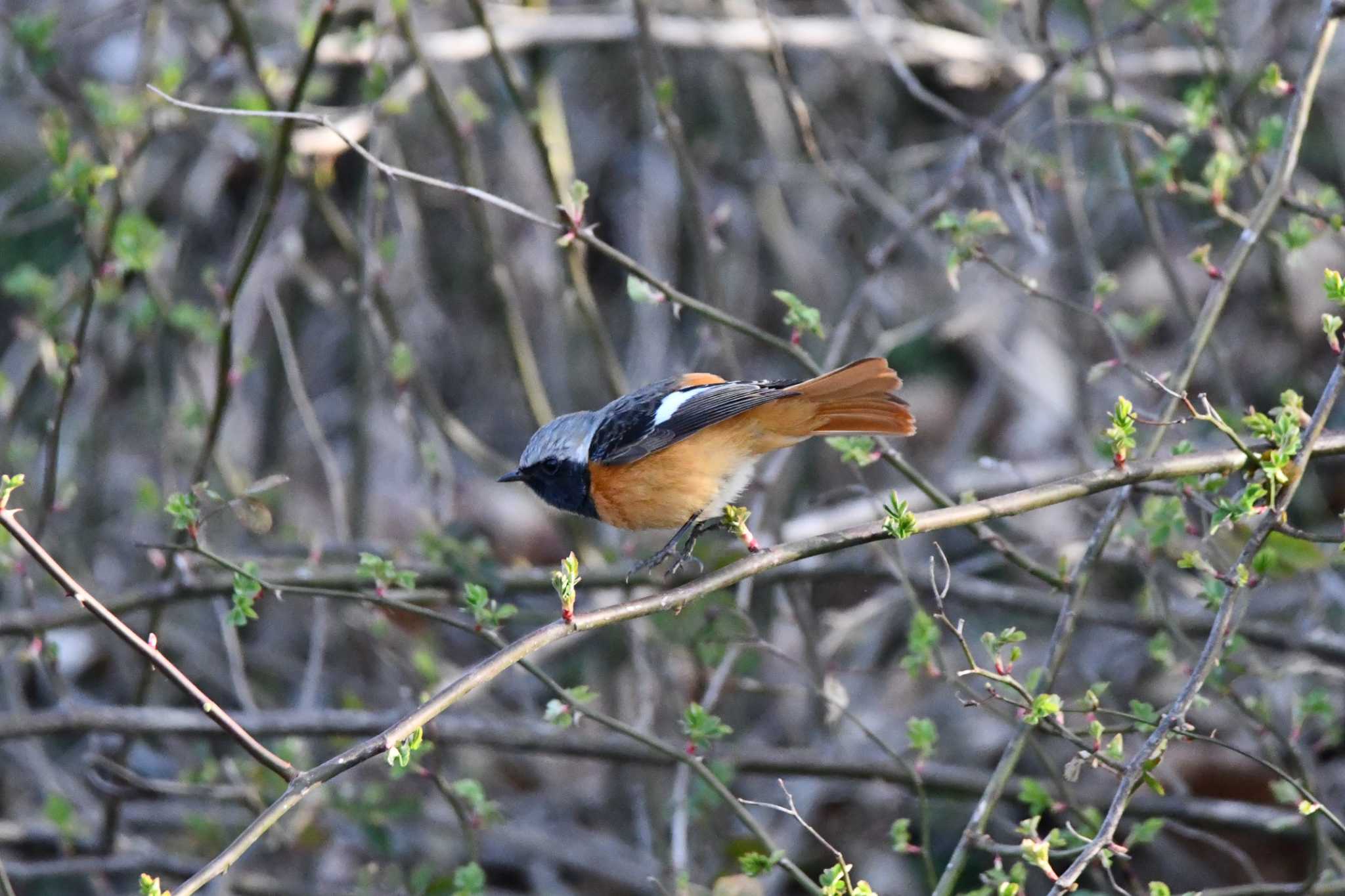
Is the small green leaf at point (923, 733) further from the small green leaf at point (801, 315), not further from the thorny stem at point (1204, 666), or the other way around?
the small green leaf at point (801, 315)

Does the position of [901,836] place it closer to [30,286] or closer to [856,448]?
[856,448]

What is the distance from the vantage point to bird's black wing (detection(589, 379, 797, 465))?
3406 mm

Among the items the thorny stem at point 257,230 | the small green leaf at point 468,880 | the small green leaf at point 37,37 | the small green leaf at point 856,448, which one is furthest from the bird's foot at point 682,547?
the small green leaf at point 37,37

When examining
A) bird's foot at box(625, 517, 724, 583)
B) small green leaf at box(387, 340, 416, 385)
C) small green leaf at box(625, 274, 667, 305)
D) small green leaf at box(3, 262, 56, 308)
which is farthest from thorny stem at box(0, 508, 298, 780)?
small green leaf at box(3, 262, 56, 308)

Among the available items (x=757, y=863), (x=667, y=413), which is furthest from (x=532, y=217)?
(x=757, y=863)

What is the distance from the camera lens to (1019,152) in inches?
162

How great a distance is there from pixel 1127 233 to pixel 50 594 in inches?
212

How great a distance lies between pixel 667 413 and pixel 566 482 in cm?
33

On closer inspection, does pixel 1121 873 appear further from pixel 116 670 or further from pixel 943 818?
pixel 116 670

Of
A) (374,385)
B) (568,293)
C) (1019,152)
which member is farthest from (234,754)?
(1019,152)

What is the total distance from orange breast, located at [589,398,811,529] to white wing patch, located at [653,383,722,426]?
0.08 metres

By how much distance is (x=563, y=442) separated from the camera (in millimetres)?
3609

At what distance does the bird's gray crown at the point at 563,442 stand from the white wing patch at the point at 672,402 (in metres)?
0.20

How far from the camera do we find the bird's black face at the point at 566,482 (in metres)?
3.58
